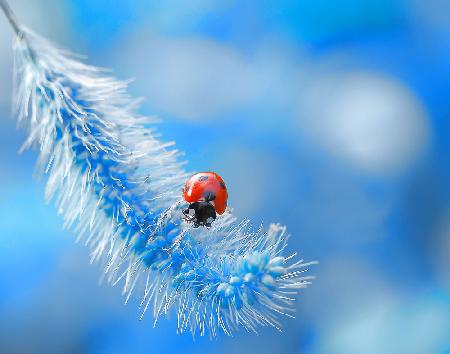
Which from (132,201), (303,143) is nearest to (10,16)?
(132,201)

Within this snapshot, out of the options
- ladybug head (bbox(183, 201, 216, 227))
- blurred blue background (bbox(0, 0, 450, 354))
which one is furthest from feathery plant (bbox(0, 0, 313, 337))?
blurred blue background (bbox(0, 0, 450, 354))

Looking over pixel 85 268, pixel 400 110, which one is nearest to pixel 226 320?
pixel 85 268

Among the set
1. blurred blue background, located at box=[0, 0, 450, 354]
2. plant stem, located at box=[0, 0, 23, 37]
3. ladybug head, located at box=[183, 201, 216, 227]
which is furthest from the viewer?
blurred blue background, located at box=[0, 0, 450, 354]

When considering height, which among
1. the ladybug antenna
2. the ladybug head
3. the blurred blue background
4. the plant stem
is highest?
the blurred blue background

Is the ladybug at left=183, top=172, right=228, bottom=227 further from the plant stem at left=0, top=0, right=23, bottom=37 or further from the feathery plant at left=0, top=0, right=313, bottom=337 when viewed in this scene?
the plant stem at left=0, top=0, right=23, bottom=37

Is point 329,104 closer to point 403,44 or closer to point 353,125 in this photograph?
point 353,125

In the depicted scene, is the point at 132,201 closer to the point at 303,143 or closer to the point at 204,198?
the point at 204,198
